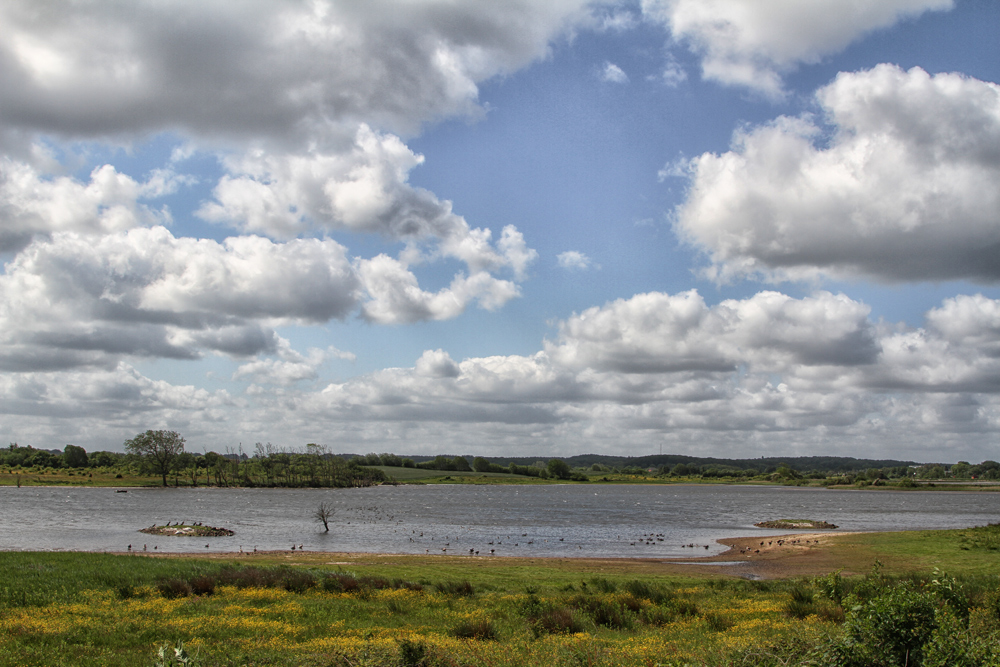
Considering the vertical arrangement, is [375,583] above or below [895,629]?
below

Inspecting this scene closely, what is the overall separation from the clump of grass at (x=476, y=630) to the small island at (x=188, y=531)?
59678 millimetres

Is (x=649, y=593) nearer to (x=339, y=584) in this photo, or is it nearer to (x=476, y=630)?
(x=476, y=630)

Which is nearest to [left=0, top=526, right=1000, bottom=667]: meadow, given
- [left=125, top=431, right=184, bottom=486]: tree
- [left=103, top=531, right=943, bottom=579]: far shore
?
[left=103, top=531, right=943, bottom=579]: far shore

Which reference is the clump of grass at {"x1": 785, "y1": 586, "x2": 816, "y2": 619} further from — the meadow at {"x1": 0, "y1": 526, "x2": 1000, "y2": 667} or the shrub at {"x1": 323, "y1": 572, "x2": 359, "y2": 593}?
the shrub at {"x1": 323, "y1": 572, "x2": 359, "y2": 593}

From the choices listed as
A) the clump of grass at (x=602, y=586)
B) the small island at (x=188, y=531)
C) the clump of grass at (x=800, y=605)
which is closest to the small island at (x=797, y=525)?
the clump of grass at (x=602, y=586)

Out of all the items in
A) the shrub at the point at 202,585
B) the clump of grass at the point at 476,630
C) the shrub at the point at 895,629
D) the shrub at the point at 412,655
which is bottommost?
the shrub at the point at 202,585

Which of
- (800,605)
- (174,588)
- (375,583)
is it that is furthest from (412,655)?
(800,605)

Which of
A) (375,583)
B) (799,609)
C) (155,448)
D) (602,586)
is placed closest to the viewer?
(799,609)

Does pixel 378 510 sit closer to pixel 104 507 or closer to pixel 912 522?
pixel 104 507

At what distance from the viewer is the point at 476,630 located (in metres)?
17.5

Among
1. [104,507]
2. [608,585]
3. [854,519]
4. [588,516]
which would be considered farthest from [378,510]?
[608,585]

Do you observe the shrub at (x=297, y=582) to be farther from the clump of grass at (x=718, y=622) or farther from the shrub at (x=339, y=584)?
the clump of grass at (x=718, y=622)

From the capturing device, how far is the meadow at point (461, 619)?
28.5 ft

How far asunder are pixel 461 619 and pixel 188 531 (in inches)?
2409
